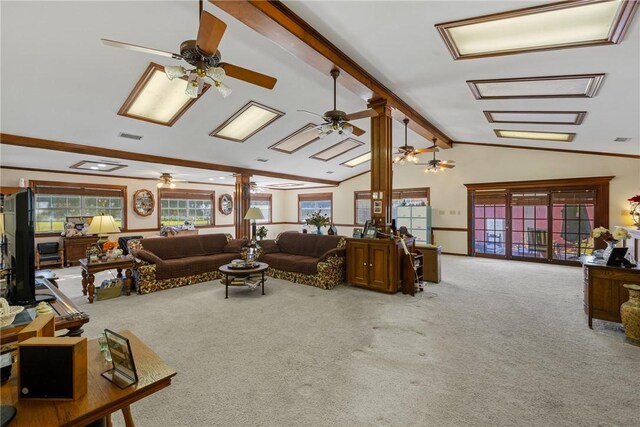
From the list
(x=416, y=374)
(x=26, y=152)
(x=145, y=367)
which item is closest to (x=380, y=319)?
(x=416, y=374)

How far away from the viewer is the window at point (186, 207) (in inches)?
393

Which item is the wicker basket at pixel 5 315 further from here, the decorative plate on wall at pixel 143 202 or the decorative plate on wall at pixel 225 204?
the decorative plate on wall at pixel 225 204

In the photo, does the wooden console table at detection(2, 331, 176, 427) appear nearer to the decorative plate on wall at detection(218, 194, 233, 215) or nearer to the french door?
the french door

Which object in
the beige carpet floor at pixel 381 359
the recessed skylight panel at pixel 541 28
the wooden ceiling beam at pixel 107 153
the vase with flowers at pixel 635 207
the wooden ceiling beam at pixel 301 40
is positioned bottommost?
the beige carpet floor at pixel 381 359

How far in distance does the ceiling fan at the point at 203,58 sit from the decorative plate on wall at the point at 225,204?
364 inches

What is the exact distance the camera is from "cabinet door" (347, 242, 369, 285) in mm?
5094

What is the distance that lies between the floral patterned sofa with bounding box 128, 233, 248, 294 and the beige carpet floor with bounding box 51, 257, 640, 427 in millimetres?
471

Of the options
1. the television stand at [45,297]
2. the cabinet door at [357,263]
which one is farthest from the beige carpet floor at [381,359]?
the television stand at [45,297]

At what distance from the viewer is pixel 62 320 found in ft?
5.67

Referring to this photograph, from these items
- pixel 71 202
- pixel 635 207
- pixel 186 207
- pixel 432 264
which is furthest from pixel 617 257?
pixel 71 202

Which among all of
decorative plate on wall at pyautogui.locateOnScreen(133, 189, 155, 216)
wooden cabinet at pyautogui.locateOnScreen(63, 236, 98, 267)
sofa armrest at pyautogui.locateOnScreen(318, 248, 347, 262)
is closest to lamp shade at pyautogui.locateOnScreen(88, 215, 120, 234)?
sofa armrest at pyautogui.locateOnScreen(318, 248, 347, 262)

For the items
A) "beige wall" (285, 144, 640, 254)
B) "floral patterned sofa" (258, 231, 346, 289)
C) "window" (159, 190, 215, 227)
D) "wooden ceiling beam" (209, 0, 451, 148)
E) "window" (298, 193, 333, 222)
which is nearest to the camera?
"wooden ceiling beam" (209, 0, 451, 148)

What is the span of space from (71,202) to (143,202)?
1.78m

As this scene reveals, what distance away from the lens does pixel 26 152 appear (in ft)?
19.2
